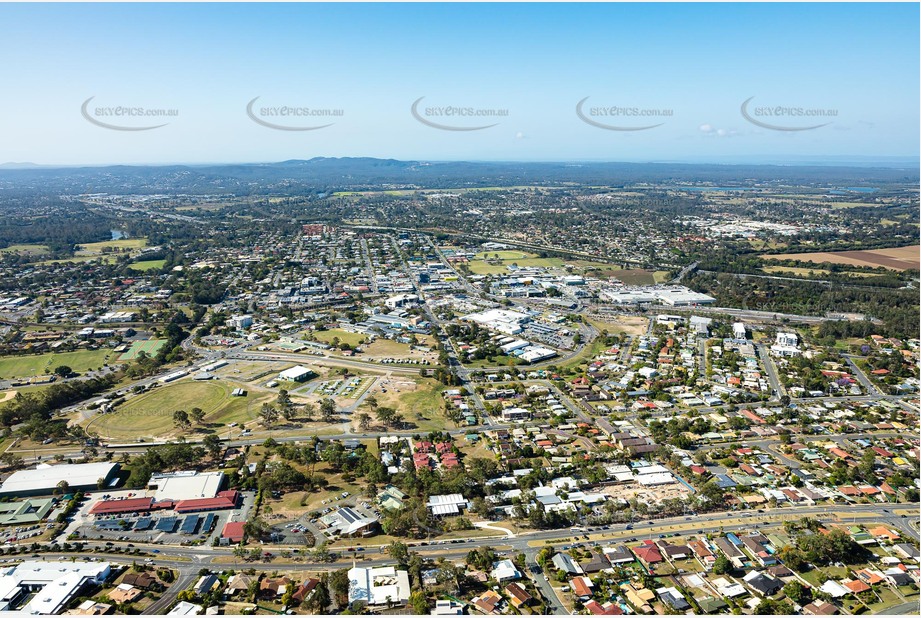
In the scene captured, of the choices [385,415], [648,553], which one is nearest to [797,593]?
[648,553]

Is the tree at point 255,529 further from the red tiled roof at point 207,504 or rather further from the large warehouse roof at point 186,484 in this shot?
the large warehouse roof at point 186,484

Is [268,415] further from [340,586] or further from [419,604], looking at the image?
[419,604]

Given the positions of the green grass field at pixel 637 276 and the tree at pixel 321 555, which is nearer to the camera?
the tree at pixel 321 555

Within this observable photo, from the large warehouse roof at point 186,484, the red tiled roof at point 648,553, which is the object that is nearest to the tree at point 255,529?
the large warehouse roof at point 186,484

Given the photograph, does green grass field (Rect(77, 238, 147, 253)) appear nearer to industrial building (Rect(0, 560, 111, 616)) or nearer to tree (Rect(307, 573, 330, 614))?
industrial building (Rect(0, 560, 111, 616))

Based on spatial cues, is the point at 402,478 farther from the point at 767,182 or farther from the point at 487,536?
the point at 767,182

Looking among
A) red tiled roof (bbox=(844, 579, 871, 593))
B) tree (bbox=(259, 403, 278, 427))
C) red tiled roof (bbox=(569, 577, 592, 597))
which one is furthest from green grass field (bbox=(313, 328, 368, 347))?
red tiled roof (bbox=(844, 579, 871, 593))
